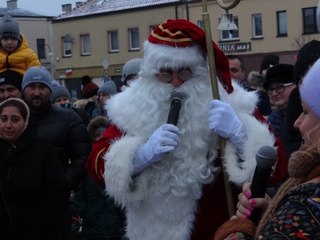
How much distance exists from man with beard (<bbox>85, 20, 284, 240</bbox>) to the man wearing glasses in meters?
1.60

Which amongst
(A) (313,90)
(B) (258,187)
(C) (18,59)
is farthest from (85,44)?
(A) (313,90)

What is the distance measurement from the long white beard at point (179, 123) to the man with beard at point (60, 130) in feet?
4.92

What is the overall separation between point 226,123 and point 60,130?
2114mm

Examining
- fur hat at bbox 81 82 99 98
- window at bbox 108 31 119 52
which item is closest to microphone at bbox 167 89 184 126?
fur hat at bbox 81 82 99 98

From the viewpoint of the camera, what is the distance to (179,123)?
3453mm

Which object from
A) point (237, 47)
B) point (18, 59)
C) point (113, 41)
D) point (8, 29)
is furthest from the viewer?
point (113, 41)

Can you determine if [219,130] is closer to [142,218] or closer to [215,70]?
[215,70]

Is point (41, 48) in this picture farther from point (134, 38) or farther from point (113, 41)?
point (134, 38)

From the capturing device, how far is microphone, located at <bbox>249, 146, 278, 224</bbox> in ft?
7.35

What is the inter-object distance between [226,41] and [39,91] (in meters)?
27.5

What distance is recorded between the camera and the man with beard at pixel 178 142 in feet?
10.8

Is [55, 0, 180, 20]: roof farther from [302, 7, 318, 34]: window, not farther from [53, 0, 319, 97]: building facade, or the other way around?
[302, 7, 318, 34]: window

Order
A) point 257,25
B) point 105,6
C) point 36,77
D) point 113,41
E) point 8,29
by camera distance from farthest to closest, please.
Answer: point 113,41, point 105,6, point 257,25, point 8,29, point 36,77

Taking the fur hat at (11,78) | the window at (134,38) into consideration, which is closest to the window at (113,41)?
the window at (134,38)
